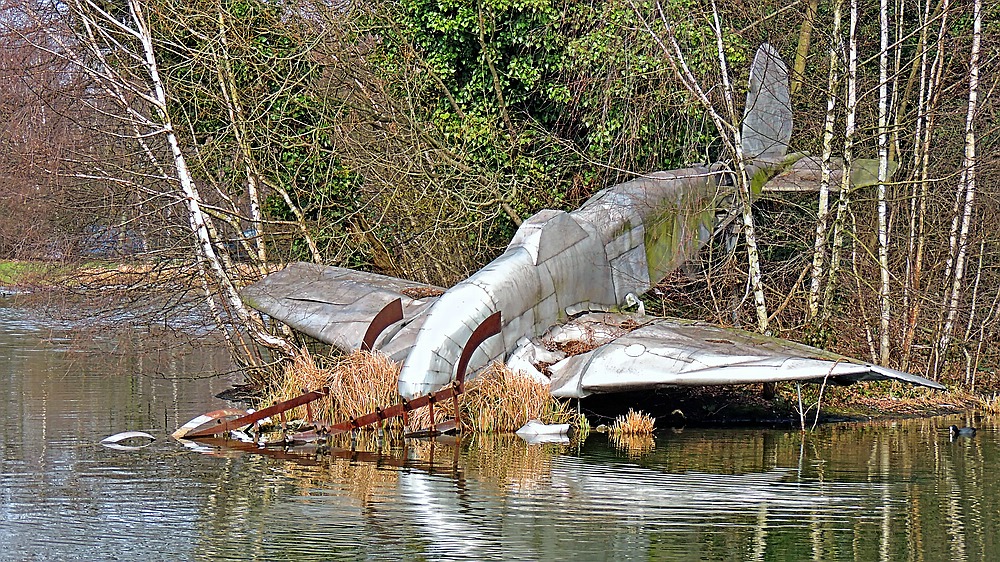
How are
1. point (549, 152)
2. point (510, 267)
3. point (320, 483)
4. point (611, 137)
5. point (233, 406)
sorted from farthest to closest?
point (549, 152)
point (611, 137)
point (233, 406)
point (510, 267)
point (320, 483)

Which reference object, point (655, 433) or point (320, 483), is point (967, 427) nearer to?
point (655, 433)

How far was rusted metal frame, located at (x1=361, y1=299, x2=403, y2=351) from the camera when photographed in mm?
13227

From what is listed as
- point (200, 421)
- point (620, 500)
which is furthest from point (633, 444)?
point (200, 421)

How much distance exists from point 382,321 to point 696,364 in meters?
3.65

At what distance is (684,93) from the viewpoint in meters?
16.0

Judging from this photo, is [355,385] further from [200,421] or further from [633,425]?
[633,425]

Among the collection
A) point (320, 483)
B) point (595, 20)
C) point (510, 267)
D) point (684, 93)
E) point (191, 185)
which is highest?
point (595, 20)

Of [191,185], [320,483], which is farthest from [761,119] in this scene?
[320,483]

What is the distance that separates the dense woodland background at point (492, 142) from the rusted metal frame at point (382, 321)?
2143 millimetres

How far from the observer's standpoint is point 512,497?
9.41 meters

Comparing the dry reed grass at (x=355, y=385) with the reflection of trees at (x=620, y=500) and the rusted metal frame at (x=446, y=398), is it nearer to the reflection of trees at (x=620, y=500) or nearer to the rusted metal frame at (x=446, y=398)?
the rusted metal frame at (x=446, y=398)

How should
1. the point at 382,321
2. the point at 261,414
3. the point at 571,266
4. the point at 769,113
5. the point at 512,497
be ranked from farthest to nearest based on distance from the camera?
1. the point at 769,113
2. the point at 571,266
3. the point at 382,321
4. the point at 261,414
5. the point at 512,497

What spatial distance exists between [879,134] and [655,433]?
4980mm

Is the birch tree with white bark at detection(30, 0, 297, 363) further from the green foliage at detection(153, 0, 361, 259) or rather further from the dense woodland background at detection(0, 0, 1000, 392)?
the green foliage at detection(153, 0, 361, 259)
